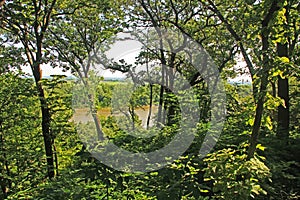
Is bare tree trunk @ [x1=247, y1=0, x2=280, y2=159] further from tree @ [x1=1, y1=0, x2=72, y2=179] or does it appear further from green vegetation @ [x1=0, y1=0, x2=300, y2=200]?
tree @ [x1=1, y1=0, x2=72, y2=179]

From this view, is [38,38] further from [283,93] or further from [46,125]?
[283,93]

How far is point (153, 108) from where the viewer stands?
359 inches

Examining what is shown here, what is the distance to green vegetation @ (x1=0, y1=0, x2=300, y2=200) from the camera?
2.03m

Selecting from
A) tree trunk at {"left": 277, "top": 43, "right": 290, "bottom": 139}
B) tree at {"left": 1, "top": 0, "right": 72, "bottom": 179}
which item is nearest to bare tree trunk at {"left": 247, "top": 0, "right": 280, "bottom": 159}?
tree trunk at {"left": 277, "top": 43, "right": 290, "bottom": 139}

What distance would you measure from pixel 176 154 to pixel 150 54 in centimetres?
748

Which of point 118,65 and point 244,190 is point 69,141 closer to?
point 244,190

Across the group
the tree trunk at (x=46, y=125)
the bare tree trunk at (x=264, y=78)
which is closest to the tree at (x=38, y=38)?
the tree trunk at (x=46, y=125)

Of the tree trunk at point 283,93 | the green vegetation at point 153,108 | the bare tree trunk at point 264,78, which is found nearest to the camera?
the bare tree trunk at point 264,78

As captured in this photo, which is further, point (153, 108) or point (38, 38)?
point (153, 108)

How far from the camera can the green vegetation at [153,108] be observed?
2031mm

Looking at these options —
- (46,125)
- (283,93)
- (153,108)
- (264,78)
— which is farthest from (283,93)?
(153,108)

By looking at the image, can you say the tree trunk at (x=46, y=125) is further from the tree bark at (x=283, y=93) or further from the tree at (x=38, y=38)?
the tree bark at (x=283, y=93)

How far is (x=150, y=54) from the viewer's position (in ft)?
34.8

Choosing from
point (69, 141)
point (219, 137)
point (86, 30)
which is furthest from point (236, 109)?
point (86, 30)
